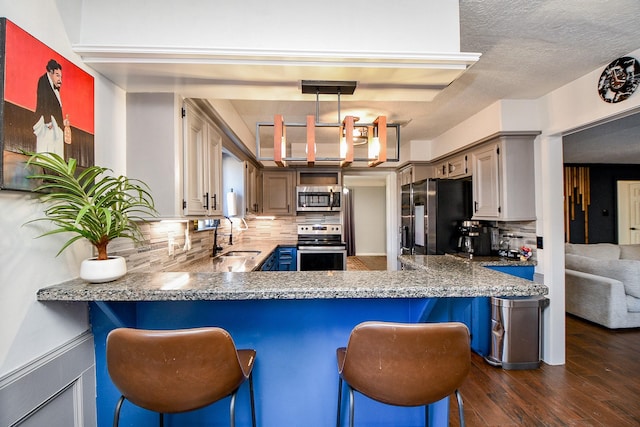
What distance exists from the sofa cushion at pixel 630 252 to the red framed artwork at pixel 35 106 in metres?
6.63

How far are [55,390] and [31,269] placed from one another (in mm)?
517

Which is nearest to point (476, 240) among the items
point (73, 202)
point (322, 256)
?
point (322, 256)

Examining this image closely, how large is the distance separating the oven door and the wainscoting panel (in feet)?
9.44

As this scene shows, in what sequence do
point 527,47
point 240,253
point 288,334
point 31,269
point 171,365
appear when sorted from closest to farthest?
point 171,365 → point 31,269 → point 288,334 → point 527,47 → point 240,253

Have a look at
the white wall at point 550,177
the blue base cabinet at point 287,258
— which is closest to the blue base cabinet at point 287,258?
the blue base cabinet at point 287,258

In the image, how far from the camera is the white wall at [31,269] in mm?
959

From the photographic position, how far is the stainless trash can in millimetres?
2516

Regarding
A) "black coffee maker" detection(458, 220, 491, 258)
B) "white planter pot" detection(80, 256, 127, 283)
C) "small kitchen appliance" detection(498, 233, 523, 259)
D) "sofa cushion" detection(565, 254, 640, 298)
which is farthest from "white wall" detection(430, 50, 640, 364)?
"white planter pot" detection(80, 256, 127, 283)

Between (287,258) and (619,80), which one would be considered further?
(287,258)

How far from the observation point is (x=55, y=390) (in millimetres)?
1141

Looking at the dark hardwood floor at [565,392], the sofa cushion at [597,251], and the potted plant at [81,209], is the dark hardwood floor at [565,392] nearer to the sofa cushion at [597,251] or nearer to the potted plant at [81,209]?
the sofa cushion at [597,251]

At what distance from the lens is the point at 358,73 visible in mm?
1421

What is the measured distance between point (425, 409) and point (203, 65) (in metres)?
1.98

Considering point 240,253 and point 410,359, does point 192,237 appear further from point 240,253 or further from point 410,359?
point 410,359
